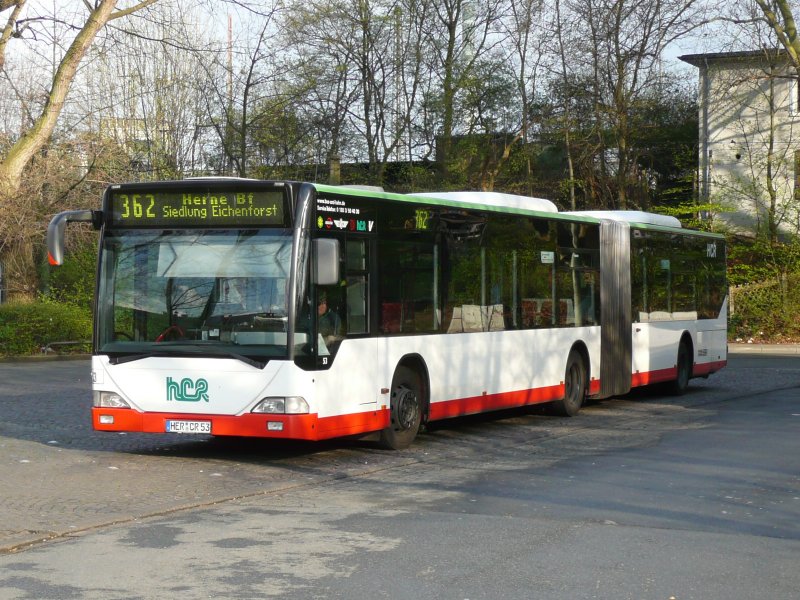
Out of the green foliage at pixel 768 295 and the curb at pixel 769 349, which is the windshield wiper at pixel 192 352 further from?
the green foliage at pixel 768 295

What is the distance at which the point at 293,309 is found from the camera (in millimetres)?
11797

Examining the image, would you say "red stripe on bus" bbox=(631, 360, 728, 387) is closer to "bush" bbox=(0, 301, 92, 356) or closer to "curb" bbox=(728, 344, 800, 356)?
"curb" bbox=(728, 344, 800, 356)

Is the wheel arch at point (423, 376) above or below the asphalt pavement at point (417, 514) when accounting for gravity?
above

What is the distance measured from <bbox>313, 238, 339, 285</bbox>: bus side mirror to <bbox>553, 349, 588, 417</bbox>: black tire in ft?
20.9

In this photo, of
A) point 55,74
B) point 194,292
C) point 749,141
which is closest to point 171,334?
point 194,292

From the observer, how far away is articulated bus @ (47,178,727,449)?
11922mm

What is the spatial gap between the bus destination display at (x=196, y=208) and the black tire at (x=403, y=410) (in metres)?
2.49

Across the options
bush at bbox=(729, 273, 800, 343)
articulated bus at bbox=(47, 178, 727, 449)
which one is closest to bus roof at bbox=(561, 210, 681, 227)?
articulated bus at bbox=(47, 178, 727, 449)

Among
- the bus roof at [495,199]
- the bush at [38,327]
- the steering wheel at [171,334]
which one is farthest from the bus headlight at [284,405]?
the bush at [38,327]

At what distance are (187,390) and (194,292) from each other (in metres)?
0.97

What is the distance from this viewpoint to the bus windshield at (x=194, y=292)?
39.2 ft

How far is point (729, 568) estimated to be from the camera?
7473 millimetres

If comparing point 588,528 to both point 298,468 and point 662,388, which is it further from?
point 662,388

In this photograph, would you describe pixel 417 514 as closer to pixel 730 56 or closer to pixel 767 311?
pixel 767 311
